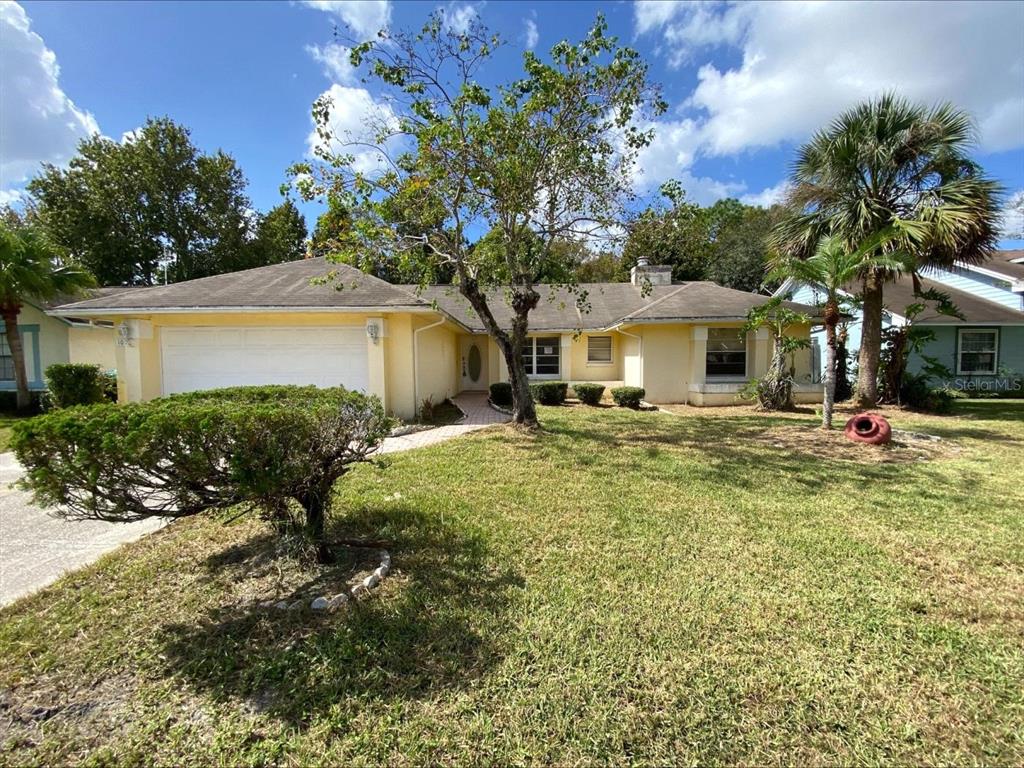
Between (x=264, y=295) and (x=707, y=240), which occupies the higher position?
(x=707, y=240)

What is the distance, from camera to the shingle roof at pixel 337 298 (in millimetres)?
10767

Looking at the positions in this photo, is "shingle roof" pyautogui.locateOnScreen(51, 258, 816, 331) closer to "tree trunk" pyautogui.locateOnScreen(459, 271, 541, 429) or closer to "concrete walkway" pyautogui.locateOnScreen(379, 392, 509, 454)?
"tree trunk" pyautogui.locateOnScreen(459, 271, 541, 429)

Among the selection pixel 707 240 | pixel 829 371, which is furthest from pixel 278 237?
pixel 829 371

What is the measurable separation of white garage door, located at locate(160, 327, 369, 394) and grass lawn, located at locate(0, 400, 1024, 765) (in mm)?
6898

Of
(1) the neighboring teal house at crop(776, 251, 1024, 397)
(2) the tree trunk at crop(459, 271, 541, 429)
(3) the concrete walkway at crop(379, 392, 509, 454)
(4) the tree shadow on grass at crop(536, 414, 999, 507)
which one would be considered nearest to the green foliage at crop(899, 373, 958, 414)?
(4) the tree shadow on grass at crop(536, 414, 999, 507)

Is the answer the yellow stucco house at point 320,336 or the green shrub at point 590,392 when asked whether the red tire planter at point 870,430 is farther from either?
the green shrub at point 590,392

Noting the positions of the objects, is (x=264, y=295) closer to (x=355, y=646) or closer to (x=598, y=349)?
(x=355, y=646)

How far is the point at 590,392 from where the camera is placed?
47.6ft

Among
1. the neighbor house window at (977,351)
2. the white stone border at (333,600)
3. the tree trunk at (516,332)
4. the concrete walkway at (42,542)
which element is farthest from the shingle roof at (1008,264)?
the concrete walkway at (42,542)

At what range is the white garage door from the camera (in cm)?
→ 1151

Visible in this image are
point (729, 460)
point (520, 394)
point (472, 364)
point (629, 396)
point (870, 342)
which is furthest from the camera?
point (472, 364)

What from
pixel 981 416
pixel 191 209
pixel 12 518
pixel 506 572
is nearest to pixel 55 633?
pixel 506 572

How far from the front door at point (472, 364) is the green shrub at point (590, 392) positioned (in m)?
6.54

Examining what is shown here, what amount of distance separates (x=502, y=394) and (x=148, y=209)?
3001cm
